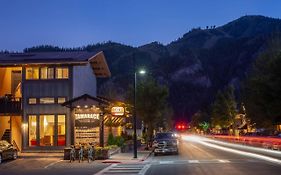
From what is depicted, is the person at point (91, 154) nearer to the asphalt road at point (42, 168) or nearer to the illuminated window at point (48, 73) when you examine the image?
the asphalt road at point (42, 168)

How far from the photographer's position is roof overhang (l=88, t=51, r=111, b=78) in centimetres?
5509

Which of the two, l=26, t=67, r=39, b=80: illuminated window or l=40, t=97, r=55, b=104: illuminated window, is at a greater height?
l=26, t=67, r=39, b=80: illuminated window

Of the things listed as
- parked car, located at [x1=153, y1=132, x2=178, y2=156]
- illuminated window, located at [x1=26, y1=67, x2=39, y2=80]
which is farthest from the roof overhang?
parked car, located at [x1=153, y1=132, x2=178, y2=156]

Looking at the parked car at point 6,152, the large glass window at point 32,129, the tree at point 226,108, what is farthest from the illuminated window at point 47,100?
the tree at point 226,108

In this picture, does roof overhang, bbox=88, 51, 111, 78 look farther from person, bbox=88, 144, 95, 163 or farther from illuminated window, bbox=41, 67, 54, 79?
person, bbox=88, 144, 95, 163

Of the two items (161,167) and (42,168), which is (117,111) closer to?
(42,168)

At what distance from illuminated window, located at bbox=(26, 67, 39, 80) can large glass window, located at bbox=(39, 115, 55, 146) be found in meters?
3.86

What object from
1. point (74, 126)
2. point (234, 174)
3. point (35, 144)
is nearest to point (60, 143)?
point (35, 144)

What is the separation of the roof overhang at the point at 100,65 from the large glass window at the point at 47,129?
379 inches

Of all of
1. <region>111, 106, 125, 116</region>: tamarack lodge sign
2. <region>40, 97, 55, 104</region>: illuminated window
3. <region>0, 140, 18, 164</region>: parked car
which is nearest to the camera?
<region>0, 140, 18, 164</region>: parked car

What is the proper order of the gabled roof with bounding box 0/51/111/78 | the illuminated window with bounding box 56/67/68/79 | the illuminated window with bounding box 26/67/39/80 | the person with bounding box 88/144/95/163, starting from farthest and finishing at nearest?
the illuminated window with bounding box 26/67/39/80 < the illuminated window with bounding box 56/67/68/79 < the gabled roof with bounding box 0/51/111/78 < the person with bounding box 88/144/95/163

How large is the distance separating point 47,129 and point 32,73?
5.57m

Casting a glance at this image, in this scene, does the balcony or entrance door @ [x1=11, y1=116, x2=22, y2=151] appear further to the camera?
entrance door @ [x1=11, y1=116, x2=22, y2=151]

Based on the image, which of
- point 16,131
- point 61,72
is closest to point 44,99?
point 61,72
